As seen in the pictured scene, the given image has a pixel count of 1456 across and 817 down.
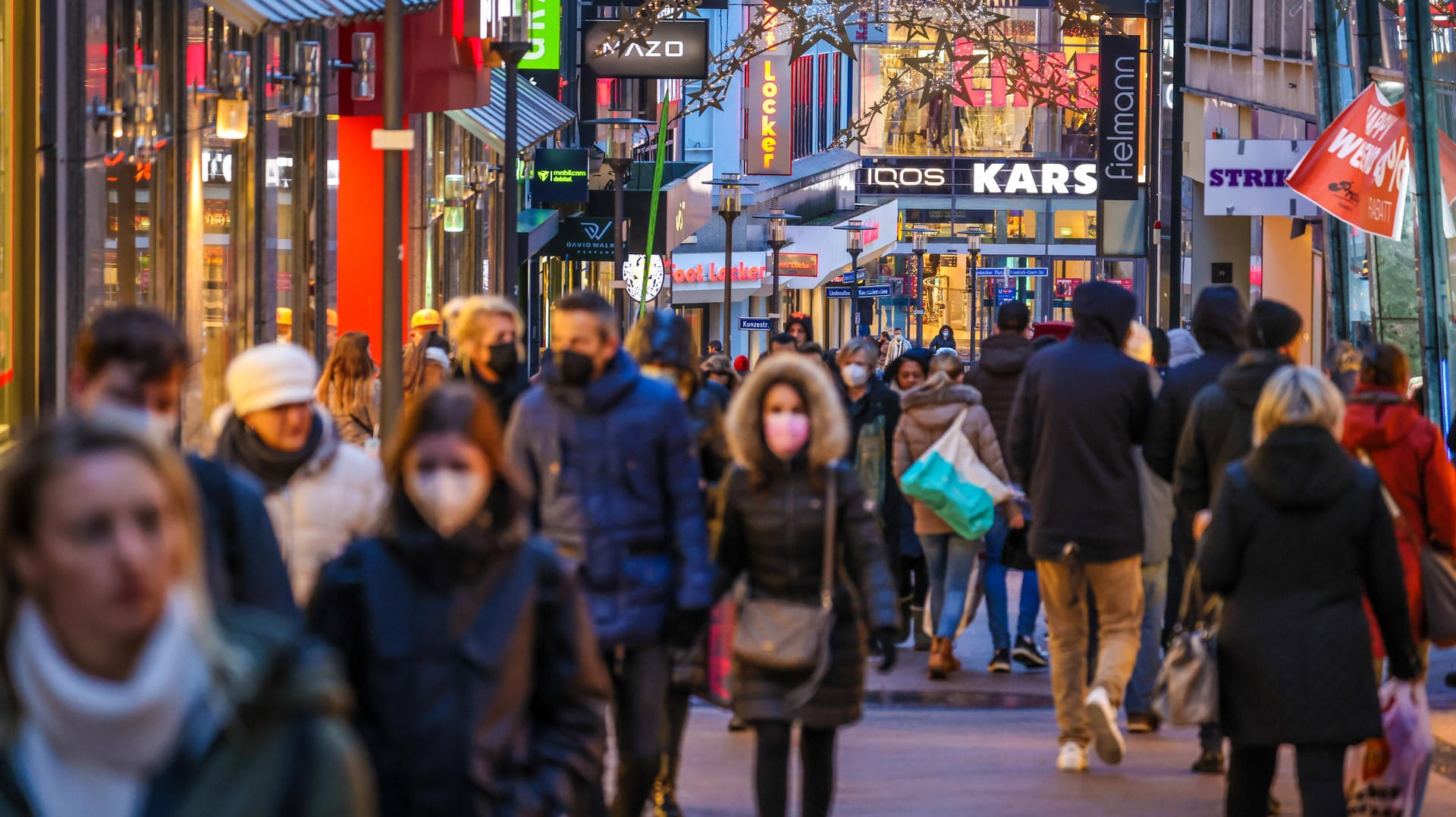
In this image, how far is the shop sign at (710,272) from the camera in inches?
2255

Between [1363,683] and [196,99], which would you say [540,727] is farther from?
[196,99]

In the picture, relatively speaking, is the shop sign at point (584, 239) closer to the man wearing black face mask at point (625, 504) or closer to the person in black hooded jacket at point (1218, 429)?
the person in black hooded jacket at point (1218, 429)

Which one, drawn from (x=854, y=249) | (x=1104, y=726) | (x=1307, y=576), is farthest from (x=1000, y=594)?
(x=854, y=249)

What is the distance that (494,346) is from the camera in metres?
8.09

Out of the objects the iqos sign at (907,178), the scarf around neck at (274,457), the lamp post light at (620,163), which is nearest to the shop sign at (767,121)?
the iqos sign at (907,178)

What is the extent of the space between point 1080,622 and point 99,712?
6779 mm

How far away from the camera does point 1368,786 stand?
671 cm

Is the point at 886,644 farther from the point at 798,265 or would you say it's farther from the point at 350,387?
the point at 798,265

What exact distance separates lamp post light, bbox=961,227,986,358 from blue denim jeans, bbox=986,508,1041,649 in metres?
55.2

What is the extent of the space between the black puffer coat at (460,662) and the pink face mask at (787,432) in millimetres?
2603

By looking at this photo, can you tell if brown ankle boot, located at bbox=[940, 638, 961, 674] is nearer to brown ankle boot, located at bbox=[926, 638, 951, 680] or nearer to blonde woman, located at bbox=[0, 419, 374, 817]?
brown ankle boot, located at bbox=[926, 638, 951, 680]

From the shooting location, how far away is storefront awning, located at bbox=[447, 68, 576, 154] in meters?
27.4

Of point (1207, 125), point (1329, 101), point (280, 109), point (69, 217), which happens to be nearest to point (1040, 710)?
point (69, 217)

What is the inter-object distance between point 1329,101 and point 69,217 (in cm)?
1167
